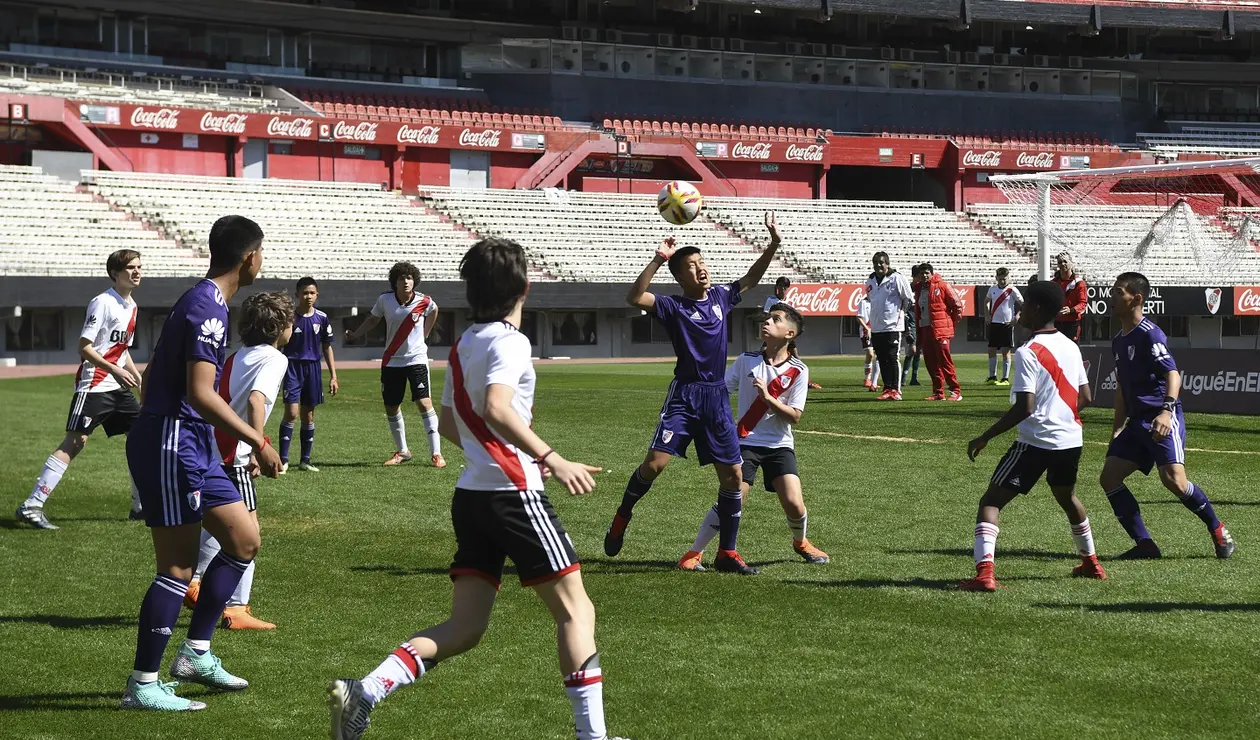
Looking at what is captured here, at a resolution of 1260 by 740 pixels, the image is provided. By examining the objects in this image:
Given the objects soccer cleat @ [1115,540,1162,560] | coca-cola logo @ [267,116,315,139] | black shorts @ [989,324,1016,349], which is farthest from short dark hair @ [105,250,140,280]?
coca-cola logo @ [267,116,315,139]

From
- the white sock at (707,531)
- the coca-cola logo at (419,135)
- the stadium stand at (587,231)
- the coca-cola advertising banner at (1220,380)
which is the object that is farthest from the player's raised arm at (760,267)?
the coca-cola logo at (419,135)

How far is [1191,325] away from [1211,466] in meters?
36.4

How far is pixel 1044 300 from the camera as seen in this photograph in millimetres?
8469

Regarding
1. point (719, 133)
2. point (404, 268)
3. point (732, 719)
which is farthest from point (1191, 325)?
point (732, 719)

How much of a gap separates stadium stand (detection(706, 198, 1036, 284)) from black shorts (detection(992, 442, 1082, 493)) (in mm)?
41942

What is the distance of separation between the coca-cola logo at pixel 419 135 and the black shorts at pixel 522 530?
4940 centimetres

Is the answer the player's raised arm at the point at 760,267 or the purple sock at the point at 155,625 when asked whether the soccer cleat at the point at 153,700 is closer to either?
the purple sock at the point at 155,625

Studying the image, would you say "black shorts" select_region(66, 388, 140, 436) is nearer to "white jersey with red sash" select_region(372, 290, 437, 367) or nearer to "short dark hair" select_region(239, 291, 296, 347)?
"white jersey with red sash" select_region(372, 290, 437, 367)

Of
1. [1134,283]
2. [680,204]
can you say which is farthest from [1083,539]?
[680,204]

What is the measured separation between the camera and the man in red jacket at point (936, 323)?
2252cm

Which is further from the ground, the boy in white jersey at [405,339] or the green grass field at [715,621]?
the boy in white jersey at [405,339]

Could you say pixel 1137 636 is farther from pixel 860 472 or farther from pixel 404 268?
pixel 404 268

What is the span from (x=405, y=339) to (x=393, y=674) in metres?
9.91

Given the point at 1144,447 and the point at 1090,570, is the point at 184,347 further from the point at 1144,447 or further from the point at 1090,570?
the point at 1144,447
